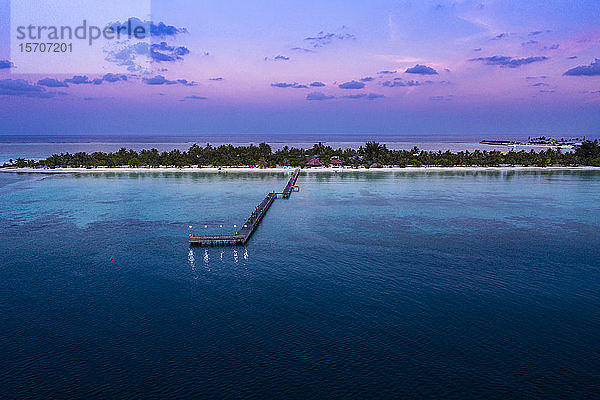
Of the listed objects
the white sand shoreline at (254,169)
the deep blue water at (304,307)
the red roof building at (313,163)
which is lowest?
the deep blue water at (304,307)

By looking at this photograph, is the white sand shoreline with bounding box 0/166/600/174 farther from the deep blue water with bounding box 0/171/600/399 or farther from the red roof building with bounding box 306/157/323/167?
the deep blue water with bounding box 0/171/600/399

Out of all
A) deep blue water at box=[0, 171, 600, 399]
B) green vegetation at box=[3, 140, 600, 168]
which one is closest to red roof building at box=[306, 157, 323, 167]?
green vegetation at box=[3, 140, 600, 168]

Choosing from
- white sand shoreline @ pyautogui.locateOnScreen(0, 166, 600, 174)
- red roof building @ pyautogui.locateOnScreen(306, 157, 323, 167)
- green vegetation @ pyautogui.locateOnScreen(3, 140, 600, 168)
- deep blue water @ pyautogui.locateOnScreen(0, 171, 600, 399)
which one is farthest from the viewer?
red roof building @ pyautogui.locateOnScreen(306, 157, 323, 167)

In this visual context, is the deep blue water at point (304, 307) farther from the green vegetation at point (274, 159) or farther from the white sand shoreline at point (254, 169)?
the green vegetation at point (274, 159)

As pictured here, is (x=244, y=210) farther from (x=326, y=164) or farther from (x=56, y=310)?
(x=326, y=164)

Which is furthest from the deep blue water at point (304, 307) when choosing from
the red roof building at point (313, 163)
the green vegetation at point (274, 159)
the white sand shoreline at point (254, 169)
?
the green vegetation at point (274, 159)

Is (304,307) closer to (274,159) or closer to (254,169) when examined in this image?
(254,169)

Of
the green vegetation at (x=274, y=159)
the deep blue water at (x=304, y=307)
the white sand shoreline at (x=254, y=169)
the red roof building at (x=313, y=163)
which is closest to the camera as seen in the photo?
the deep blue water at (x=304, y=307)

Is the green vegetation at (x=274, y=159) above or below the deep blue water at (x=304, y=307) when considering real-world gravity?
above
